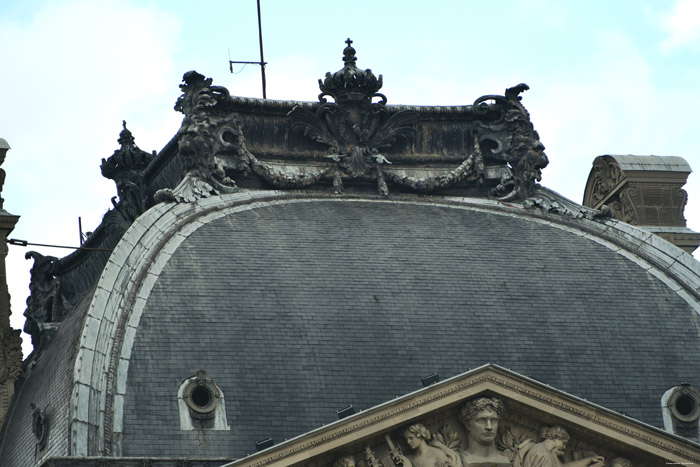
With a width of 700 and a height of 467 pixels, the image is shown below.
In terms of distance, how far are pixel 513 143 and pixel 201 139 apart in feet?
25.0

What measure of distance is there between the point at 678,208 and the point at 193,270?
14.3m

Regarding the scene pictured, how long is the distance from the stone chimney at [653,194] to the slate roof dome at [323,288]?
3.62 meters

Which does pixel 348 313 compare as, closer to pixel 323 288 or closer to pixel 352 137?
pixel 323 288

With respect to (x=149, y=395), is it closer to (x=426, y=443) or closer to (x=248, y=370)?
(x=248, y=370)

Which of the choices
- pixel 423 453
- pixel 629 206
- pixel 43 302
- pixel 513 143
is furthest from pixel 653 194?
pixel 423 453

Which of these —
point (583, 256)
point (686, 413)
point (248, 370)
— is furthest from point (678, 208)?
point (248, 370)

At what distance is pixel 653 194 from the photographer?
6619cm

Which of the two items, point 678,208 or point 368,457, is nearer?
point 368,457

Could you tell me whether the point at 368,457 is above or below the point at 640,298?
below

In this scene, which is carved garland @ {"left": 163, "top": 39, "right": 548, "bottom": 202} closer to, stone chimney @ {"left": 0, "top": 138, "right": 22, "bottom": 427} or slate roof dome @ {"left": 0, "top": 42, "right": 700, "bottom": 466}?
slate roof dome @ {"left": 0, "top": 42, "right": 700, "bottom": 466}

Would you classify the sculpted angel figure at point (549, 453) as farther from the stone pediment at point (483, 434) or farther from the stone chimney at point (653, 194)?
the stone chimney at point (653, 194)

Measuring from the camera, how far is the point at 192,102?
203 feet

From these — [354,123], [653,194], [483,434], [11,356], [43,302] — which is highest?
[354,123]

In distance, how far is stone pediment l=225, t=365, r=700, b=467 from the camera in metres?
50.0
